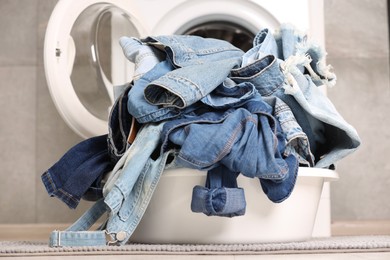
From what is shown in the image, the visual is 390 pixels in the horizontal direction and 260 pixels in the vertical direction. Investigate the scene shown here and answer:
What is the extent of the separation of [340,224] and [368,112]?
1.48 feet

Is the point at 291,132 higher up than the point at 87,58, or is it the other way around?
the point at 291,132

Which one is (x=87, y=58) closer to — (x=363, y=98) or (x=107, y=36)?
(x=107, y=36)

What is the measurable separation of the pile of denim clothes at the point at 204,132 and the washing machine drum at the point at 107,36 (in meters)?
0.39

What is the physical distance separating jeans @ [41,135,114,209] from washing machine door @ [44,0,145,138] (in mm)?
376

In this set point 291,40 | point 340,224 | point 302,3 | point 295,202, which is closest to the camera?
point 295,202

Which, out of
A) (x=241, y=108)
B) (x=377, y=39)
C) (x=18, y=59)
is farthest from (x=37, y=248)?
(x=377, y=39)

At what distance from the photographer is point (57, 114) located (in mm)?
2484

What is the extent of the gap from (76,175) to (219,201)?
316 millimetres

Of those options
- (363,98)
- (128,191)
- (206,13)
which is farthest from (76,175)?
(363,98)

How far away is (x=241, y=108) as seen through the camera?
1323 millimetres

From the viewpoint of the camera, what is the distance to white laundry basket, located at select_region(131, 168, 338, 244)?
136 centimetres

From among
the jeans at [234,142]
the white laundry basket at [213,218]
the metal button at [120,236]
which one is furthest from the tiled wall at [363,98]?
the metal button at [120,236]

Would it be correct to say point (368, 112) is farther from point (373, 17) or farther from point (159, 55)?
point (159, 55)

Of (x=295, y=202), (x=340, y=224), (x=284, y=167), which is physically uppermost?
(x=284, y=167)
